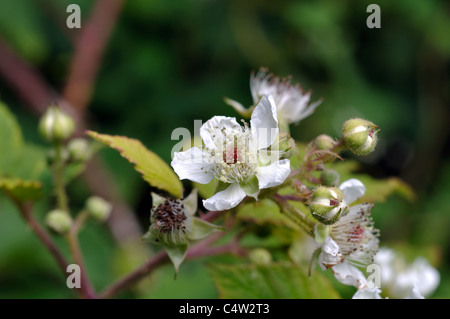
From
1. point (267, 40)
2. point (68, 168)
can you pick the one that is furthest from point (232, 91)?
point (68, 168)

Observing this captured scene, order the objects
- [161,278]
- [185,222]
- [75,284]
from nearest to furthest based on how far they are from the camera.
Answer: [185,222] → [75,284] → [161,278]

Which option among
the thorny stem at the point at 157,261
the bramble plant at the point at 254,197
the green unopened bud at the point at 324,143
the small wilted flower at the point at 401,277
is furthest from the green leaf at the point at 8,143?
the small wilted flower at the point at 401,277

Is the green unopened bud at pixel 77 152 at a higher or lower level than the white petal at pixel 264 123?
higher

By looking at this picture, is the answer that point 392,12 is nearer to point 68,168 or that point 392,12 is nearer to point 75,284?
point 68,168

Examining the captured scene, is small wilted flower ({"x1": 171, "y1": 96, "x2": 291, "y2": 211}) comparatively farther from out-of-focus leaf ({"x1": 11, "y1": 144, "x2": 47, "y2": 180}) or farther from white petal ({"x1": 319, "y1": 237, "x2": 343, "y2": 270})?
out-of-focus leaf ({"x1": 11, "y1": 144, "x2": 47, "y2": 180})

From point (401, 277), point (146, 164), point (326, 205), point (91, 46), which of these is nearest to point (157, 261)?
point (146, 164)

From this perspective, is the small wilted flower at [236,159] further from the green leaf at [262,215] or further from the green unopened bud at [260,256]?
the green unopened bud at [260,256]
